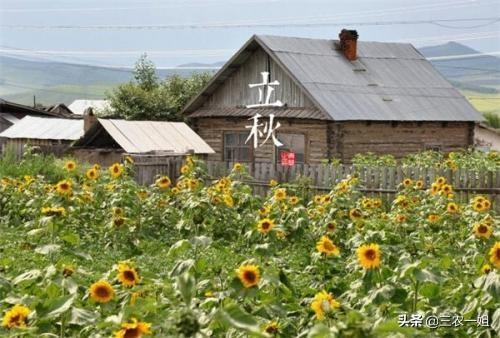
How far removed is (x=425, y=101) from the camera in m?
26.7

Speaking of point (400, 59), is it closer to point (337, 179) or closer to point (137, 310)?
point (337, 179)

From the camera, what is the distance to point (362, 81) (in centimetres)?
2606

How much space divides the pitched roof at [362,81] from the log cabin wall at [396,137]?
42cm

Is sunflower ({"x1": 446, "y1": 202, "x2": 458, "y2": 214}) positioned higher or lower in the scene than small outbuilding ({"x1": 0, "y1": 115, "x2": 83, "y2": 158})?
lower

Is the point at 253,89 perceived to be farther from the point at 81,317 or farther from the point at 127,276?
the point at 81,317

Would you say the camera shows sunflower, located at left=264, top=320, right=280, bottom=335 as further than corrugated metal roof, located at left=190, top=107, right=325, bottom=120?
No

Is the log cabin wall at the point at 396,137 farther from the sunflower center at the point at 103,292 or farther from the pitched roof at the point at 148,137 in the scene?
the sunflower center at the point at 103,292

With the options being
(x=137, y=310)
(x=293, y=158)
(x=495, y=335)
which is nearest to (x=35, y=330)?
(x=137, y=310)

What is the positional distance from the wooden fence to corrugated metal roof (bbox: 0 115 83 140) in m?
13.4

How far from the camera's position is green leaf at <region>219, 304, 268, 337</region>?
2655 millimetres

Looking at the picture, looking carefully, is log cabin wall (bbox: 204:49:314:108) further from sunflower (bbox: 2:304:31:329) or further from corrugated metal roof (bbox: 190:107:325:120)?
sunflower (bbox: 2:304:31:329)

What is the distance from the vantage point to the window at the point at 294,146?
25.0m

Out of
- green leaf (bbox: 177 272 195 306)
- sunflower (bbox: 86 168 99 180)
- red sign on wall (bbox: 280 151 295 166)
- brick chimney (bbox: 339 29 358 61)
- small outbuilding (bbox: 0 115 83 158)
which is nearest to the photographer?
green leaf (bbox: 177 272 195 306)

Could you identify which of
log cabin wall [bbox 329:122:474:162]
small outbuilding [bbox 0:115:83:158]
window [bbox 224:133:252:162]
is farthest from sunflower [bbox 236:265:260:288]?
small outbuilding [bbox 0:115:83:158]
